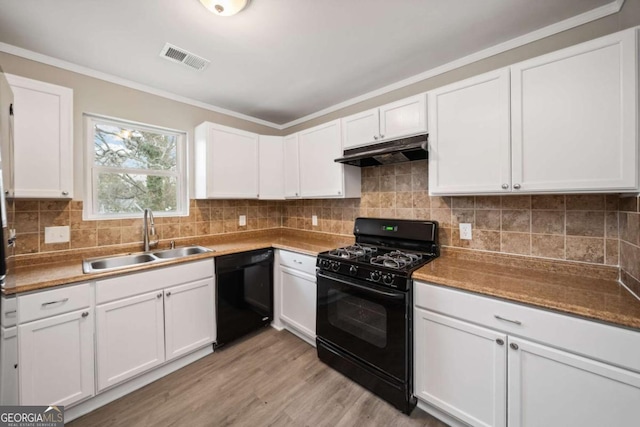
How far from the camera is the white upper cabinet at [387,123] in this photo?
1848 mm

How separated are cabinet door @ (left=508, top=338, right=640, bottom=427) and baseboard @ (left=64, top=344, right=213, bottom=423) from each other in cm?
226

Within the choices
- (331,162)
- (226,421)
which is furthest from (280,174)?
(226,421)

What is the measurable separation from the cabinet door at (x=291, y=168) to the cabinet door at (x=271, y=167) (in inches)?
2.6

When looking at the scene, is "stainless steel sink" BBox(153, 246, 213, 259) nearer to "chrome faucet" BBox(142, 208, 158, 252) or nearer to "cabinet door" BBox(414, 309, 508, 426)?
"chrome faucet" BBox(142, 208, 158, 252)

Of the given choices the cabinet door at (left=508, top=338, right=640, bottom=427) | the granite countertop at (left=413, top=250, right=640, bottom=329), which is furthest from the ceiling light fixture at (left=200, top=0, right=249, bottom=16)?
the cabinet door at (left=508, top=338, right=640, bottom=427)

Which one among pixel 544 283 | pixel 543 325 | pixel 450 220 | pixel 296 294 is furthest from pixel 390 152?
pixel 296 294

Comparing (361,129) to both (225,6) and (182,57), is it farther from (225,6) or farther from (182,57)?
(182,57)

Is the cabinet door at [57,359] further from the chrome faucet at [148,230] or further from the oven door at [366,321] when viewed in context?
the oven door at [366,321]

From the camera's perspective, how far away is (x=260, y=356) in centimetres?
218

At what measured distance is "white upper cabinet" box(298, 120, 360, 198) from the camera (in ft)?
7.91

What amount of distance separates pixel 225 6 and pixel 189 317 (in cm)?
222

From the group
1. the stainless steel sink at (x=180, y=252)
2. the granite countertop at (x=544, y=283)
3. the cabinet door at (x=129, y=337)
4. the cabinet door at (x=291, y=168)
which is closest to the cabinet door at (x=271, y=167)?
the cabinet door at (x=291, y=168)

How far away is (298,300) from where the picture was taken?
2.40 m

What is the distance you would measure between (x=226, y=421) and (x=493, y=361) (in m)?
1.63
